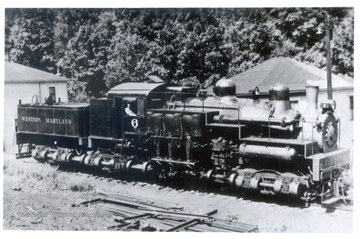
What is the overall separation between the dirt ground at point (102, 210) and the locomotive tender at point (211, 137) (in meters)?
0.41

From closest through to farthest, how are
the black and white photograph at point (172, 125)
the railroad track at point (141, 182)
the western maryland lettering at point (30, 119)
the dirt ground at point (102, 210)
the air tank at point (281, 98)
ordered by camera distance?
the dirt ground at point (102, 210), the black and white photograph at point (172, 125), the railroad track at point (141, 182), the air tank at point (281, 98), the western maryland lettering at point (30, 119)

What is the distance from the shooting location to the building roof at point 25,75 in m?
10.0

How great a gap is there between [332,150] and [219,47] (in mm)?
6158

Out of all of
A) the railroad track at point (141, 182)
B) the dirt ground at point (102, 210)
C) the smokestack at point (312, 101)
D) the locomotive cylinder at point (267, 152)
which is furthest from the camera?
the smokestack at point (312, 101)

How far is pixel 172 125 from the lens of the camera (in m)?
10.3

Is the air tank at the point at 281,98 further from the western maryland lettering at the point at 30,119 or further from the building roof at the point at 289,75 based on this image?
the western maryland lettering at the point at 30,119

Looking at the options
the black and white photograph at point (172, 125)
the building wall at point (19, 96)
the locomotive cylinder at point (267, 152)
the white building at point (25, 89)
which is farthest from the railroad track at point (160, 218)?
the building wall at point (19, 96)

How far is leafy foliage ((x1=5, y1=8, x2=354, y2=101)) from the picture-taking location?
9.48 meters

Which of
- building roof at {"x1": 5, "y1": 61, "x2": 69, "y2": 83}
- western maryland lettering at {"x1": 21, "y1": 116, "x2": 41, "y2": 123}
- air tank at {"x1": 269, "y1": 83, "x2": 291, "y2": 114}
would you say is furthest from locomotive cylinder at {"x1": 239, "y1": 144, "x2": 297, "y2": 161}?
western maryland lettering at {"x1": 21, "y1": 116, "x2": 41, "y2": 123}

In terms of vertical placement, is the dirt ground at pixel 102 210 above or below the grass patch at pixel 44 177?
below

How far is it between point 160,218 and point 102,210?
133 cm

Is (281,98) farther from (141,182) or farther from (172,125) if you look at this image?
(141,182)

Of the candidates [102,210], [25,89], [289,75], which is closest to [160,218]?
[102,210]

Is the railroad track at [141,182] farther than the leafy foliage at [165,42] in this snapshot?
No
